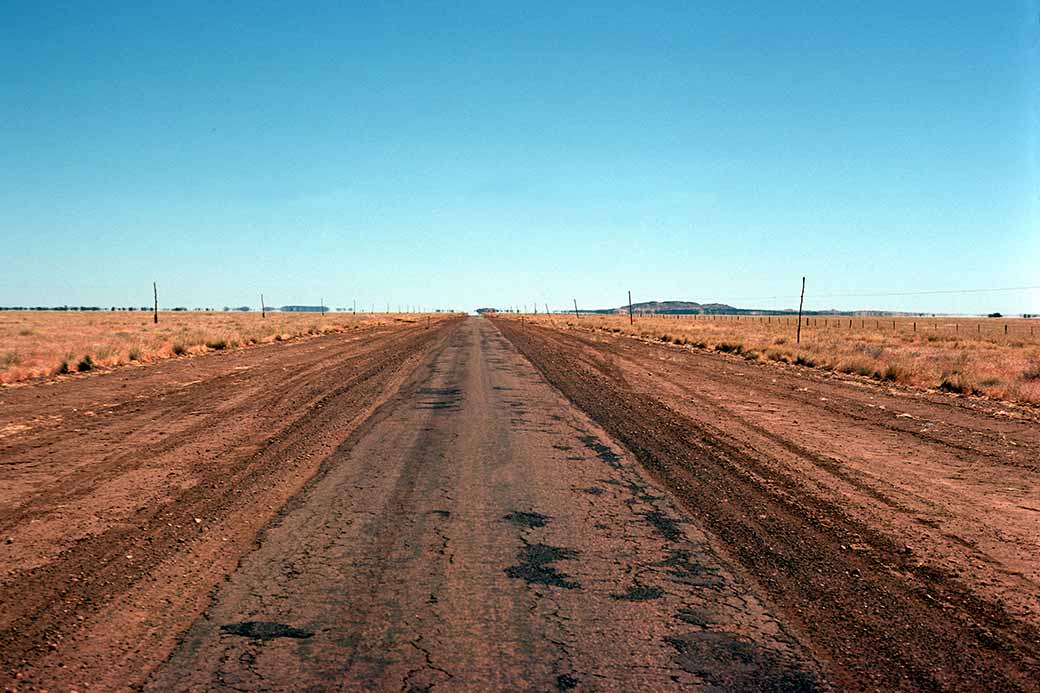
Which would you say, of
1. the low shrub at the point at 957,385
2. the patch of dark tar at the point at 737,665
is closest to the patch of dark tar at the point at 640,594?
the patch of dark tar at the point at 737,665

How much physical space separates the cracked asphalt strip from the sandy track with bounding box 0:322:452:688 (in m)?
0.32

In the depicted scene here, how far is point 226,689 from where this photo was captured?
130 inches

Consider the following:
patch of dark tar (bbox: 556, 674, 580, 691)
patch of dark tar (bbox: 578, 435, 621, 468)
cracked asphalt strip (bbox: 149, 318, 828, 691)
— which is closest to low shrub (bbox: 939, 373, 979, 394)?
patch of dark tar (bbox: 578, 435, 621, 468)

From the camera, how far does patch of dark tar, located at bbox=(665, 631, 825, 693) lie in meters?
3.40

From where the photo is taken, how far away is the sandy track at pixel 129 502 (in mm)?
3824

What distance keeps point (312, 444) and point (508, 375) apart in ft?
33.3

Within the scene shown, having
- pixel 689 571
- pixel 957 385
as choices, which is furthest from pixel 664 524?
pixel 957 385

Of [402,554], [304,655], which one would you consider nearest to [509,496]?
[402,554]

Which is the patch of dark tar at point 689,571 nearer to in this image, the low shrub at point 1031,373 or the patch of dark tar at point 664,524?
the patch of dark tar at point 664,524

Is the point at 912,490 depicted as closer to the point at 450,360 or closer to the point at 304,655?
the point at 304,655

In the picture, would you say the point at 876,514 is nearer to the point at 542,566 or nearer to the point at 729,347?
the point at 542,566

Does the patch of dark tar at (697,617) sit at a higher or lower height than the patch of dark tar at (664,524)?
lower

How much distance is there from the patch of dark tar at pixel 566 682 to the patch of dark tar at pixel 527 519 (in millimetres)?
2491

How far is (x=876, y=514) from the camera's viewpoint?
21.2 feet
